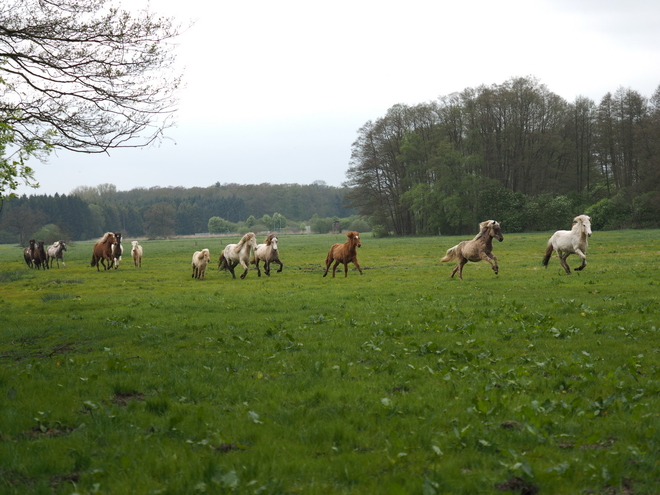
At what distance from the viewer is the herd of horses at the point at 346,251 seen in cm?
2081

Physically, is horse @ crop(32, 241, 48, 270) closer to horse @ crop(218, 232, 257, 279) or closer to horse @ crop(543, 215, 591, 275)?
horse @ crop(218, 232, 257, 279)

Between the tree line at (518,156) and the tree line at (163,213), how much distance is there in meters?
49.5

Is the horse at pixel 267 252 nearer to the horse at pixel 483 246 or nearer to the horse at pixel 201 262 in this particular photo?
the horse at pixel 201 262

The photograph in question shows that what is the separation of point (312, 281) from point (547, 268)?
10.4 m

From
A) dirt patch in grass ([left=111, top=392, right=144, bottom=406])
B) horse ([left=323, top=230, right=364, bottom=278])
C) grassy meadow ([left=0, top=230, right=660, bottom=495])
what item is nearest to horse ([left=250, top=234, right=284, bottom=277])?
horse ([left=323, top=230, right=364, bottom=278])

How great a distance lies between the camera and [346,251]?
23.8 meters

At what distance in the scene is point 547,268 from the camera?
24000 mm

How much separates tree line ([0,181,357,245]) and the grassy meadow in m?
104

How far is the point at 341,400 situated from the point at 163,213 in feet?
516

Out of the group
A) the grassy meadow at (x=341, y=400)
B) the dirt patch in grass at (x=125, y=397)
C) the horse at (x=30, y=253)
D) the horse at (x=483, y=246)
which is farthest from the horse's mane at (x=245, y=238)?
the horse at (x=30, y=253)

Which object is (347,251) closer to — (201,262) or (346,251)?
(346,251)

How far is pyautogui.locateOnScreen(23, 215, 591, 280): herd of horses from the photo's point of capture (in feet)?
68.3

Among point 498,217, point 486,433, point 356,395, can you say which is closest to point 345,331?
point 356,395

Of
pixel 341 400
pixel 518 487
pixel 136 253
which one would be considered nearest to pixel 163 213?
pixel 136 253
